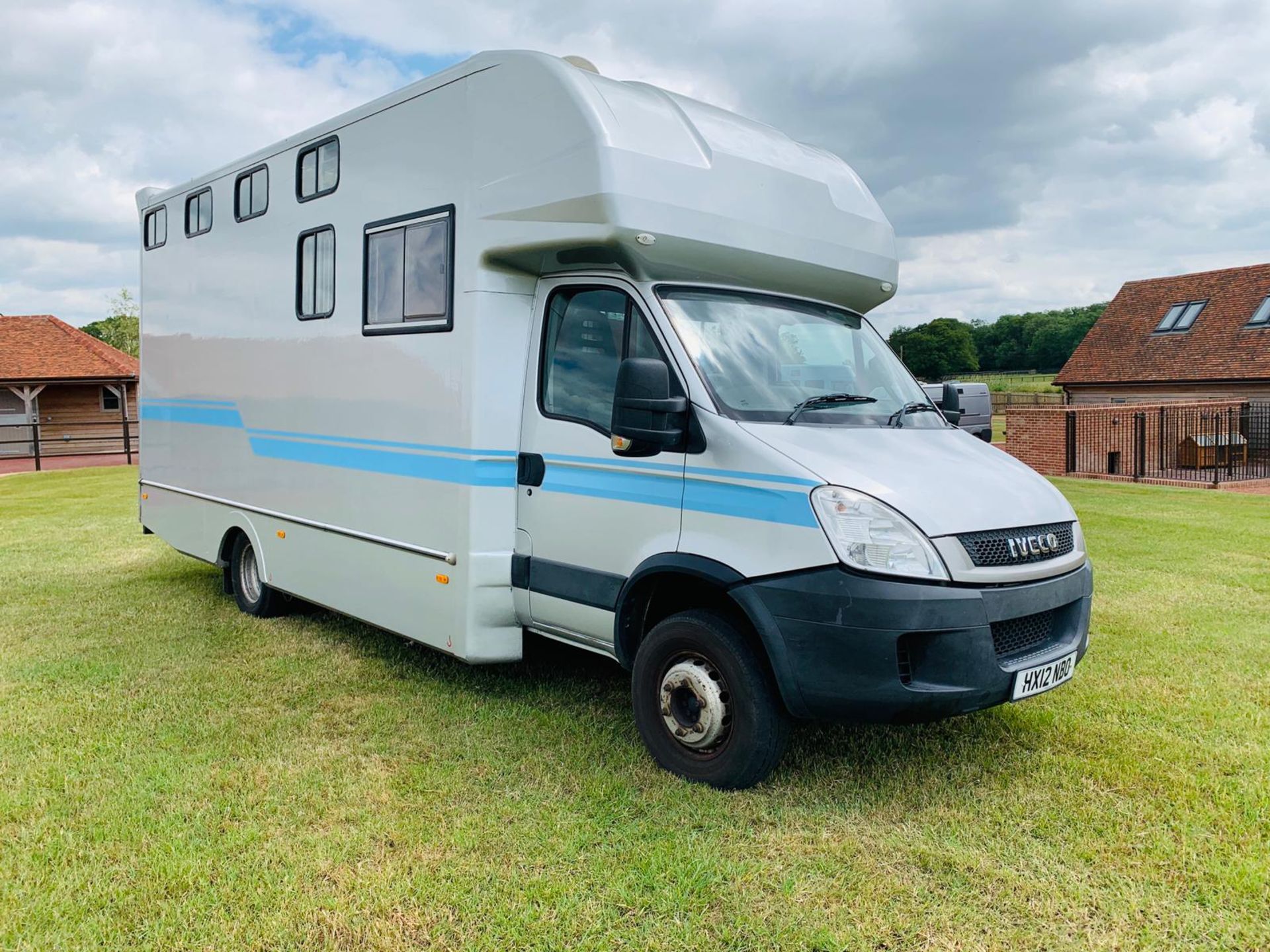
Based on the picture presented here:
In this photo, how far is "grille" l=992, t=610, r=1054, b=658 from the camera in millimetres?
3934

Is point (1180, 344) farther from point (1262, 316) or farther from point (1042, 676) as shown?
point (1042, 676)

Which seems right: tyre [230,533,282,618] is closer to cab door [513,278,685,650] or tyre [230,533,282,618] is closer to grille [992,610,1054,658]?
cab door [513,278,685,650]

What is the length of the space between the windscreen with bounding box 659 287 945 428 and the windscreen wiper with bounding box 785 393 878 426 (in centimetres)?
1

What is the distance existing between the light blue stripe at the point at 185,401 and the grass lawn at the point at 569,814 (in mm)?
1848

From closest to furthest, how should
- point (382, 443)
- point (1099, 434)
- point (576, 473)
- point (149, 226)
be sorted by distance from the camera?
point (576, 473) → point (382, 443) → point (149, 226) → point (1099, 434)

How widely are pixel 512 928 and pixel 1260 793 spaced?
3.23 metres

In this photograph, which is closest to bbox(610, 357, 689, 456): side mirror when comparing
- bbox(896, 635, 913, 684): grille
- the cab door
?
the cab door

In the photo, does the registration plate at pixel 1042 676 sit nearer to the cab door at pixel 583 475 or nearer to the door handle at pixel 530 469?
the cab door at pixel 583 475

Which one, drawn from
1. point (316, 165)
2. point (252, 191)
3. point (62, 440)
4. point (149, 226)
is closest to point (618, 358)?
point (316, 165)

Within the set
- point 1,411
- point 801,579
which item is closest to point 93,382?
point 1,411

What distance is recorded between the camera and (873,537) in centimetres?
373

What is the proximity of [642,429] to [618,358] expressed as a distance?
0.58 m

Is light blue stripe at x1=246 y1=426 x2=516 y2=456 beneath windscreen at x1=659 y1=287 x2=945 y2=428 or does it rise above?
beneath

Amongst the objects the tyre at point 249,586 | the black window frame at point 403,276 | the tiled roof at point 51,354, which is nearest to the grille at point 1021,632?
the black window frame at point 403,276
